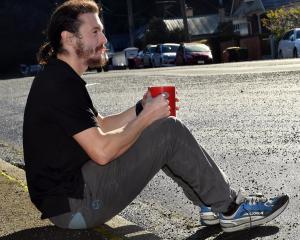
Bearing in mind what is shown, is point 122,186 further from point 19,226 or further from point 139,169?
point 19,226

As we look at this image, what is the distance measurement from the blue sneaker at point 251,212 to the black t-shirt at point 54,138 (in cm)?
82

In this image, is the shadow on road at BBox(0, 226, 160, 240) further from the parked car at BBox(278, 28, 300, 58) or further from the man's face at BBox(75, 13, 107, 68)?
the parked car at BBox(278, 28, 300, 58)

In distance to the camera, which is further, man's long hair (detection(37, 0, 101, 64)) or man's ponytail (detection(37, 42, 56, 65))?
man's ponytail (detection(37, 42, 56, 65))

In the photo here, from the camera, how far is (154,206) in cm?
491

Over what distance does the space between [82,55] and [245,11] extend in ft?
177

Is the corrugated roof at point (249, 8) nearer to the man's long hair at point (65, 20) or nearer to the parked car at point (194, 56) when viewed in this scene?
the parked car at point (194, 56)

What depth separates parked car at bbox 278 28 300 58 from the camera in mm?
29550

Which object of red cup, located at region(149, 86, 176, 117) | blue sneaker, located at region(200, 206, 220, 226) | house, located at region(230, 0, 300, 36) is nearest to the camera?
red cup, located at region(149, 86, 176, 117)

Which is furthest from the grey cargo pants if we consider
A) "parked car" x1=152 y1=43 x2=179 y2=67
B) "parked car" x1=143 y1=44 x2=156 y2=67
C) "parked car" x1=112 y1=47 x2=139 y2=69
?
"parked car" x1=112 y1=47 x2=139 y2=69

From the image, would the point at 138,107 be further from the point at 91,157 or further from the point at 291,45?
the point at 291,45

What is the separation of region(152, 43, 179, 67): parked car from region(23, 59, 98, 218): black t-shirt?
34.0m

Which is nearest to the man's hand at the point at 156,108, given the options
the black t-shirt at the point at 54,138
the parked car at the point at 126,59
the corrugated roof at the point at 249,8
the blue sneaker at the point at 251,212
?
the black t-shirt at the point at 54,138

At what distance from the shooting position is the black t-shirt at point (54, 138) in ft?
12.0

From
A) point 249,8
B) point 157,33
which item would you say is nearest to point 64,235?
point 249,8
